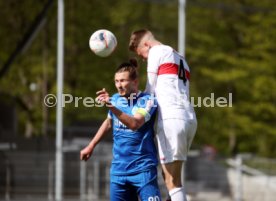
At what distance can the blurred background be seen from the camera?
20.5 m

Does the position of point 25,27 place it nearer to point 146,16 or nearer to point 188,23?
point 146,16

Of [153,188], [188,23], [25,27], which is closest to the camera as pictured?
[153,188]

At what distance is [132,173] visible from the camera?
7605 mm

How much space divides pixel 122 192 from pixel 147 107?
2.65ft

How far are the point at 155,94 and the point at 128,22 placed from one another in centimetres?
1901

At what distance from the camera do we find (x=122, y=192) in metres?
7.71

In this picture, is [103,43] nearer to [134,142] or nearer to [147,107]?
[147,107]

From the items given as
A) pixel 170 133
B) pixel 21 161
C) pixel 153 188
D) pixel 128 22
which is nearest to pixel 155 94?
pixel 170 133

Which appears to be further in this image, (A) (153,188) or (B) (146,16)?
(B) (146,16)

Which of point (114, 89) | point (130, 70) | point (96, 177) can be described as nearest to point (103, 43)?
point (130, 70)

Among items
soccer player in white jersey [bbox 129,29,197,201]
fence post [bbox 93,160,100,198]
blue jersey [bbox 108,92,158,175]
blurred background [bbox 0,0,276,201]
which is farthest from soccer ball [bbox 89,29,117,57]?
fence post [bbox 93,160,100,198]

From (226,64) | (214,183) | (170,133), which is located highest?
(226,64)

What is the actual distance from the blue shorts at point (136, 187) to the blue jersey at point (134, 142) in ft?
0.16

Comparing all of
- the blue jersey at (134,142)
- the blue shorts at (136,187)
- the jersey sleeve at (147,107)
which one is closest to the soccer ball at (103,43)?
the blue jersey at (134,142)
